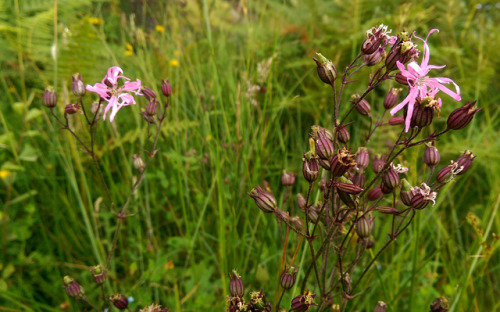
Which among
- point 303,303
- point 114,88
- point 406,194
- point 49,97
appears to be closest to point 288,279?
point 303,303

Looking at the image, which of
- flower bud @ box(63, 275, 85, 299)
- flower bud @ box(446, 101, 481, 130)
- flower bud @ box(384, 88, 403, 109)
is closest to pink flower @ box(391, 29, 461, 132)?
flower bud @ box(446, 101, 481, 130)

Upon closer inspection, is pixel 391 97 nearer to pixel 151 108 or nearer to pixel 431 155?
pixel 431 155

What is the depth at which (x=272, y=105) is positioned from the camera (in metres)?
1.79

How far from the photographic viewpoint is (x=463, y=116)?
86 cm

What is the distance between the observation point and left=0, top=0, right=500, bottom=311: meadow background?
1493mm

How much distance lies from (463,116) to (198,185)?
4.19 ft

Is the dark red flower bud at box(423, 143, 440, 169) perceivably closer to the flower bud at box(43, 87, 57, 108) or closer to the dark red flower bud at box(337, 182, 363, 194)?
the dark red flower bud at box(337, 182, 363, 194)

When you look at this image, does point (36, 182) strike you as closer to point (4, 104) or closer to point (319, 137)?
point (4, 104)

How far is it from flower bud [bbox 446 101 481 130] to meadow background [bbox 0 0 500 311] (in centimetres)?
48

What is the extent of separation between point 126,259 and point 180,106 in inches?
35.9

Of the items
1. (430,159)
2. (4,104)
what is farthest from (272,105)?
(4,104)

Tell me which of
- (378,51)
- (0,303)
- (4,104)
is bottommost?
(0,303)

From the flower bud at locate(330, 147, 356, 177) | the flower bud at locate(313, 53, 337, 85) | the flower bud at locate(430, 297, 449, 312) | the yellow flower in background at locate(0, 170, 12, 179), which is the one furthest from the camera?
the yellow flower in background at locate(0, 170, 12, 179)

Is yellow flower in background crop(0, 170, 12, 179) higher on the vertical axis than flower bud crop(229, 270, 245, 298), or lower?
lower
